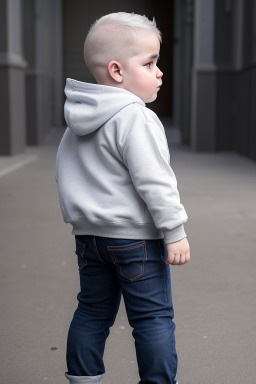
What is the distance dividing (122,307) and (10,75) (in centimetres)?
637

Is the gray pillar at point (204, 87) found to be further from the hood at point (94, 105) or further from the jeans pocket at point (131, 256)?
the jeans pocket at point (131, 256)

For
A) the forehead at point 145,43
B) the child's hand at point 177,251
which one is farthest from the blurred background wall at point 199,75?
the child's hand at point 177,251

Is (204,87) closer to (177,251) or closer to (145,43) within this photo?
(145,43)

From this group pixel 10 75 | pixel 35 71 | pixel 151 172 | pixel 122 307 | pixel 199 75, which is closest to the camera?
pixel 151 172

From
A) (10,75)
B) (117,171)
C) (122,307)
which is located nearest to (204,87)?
(10,75)

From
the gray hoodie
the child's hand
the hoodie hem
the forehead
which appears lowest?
the child's hand

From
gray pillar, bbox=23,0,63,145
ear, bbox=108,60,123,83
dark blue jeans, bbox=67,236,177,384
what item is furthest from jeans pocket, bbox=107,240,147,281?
gray pillar, bbox=23,0,63,145

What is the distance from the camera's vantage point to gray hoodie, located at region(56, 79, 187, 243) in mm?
1597

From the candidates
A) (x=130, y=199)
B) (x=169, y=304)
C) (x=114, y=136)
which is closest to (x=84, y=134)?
(x=114, y=136)

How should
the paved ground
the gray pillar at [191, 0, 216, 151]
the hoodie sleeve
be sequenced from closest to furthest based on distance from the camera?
the hoodie sleeve → the paved ground → the gray pillar at [191, 0, 216, 151]

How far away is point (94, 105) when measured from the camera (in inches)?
65.9

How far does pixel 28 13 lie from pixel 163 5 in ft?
27.4

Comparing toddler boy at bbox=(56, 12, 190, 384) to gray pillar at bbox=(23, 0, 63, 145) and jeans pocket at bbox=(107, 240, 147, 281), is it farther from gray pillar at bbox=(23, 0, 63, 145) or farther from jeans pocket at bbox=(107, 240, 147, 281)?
gray pillar at bbox=(23, 0, 63, 145)

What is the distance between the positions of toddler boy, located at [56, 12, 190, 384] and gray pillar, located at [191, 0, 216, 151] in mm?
8562
